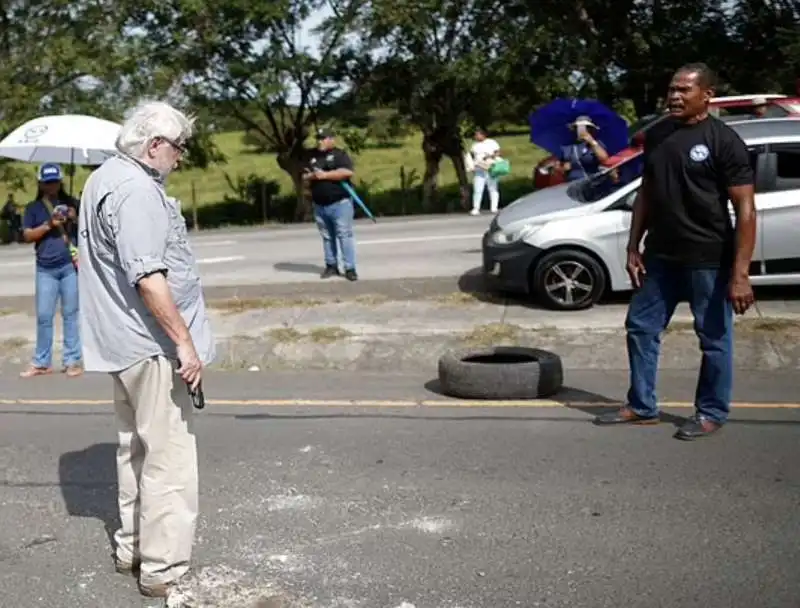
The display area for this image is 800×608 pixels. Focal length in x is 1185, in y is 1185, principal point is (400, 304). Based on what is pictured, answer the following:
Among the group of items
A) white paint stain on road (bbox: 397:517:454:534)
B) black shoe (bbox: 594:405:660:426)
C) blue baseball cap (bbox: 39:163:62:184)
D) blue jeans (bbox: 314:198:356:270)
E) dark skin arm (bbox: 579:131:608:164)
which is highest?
dark skin arm (bbox: 579:131:608:164)

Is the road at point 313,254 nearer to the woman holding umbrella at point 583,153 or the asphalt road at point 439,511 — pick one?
the woman holding umbrella at point 583,153

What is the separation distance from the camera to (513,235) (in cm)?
1055

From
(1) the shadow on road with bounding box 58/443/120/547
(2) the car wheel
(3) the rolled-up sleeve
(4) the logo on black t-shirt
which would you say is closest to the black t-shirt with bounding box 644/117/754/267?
(4) the logo on black t-shirt

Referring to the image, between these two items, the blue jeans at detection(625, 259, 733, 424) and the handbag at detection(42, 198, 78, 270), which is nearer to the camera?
the blue jeans at detection(625, 259, 733, 424)

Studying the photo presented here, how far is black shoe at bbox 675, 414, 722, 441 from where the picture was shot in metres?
6.31

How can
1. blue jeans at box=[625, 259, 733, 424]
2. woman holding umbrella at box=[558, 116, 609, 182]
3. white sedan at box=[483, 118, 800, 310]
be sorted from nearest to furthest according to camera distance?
blue jeans at box=[625, 259, 733, 424], white sedan at box=[483, 118, 800, 310], woman holding umbrella at box=[558, 116, 609, 182]

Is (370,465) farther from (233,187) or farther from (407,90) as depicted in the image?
(233,187)

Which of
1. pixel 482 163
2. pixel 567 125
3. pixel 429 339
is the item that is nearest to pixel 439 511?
pixel 429 339

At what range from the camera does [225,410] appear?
7.54 m

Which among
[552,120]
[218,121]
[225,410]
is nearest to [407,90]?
[218,121]

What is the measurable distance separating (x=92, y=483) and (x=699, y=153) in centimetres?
351

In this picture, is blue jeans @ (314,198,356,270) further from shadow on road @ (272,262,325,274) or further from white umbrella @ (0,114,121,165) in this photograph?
white umbrella @ (0,114,121,165)

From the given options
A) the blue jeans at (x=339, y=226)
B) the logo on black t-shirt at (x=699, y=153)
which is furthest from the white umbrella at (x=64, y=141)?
the logo on black t-shirt at (x=699, y=153)

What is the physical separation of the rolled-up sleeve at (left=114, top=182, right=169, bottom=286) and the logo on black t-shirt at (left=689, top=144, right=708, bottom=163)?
120 inches
